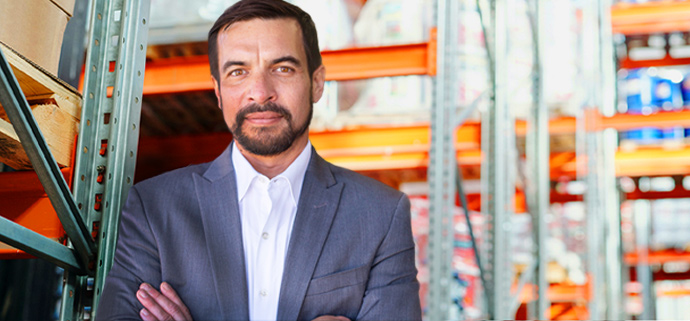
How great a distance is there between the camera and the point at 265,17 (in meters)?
2.54

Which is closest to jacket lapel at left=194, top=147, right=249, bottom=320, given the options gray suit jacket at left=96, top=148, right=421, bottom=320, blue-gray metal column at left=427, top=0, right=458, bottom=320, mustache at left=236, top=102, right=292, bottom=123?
gray suit jacket at left=96, top=148, right=421, bottom=320

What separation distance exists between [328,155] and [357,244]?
4247 mm

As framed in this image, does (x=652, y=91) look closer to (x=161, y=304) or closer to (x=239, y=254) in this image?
(x=239, y=254)

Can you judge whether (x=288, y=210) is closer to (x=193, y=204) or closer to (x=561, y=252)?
(x=193, y=204)

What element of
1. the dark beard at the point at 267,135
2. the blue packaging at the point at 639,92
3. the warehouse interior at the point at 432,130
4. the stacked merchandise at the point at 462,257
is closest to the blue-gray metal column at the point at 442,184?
the warehouse interior at the point at 432,130

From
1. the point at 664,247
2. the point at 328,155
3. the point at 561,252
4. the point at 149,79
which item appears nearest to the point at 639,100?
the point at 561,252

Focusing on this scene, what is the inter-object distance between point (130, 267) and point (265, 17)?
97cm

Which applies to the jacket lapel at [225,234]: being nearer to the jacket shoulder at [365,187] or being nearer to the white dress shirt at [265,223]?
the white dress shirt at [265,223]

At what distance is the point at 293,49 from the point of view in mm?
2555

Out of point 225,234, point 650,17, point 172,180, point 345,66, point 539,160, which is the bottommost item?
point 225,234

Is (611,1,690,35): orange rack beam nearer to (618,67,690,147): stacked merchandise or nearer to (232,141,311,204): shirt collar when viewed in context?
(618,67,690,147): stacked merchandise

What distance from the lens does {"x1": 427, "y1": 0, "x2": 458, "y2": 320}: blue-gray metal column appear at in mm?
3570

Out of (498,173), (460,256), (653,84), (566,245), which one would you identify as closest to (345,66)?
(498,173)

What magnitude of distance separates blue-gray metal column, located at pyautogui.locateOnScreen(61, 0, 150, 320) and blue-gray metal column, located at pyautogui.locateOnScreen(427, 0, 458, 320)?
1.48 m
